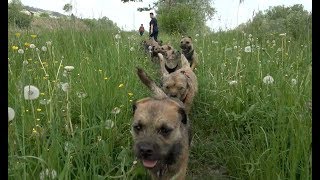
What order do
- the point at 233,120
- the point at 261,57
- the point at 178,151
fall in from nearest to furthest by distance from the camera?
the point at 178,151 → the point at 233,120 → the point at 261,57

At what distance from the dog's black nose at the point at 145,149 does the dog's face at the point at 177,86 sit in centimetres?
318

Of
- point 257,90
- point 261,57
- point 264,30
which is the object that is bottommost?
point 257,90

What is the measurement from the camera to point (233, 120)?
189 inches

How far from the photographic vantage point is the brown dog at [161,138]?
3264 mm

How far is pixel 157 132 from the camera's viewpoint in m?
3.42

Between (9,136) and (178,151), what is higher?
(9,136)

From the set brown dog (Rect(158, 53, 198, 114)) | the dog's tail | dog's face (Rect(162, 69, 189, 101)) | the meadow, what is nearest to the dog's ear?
the meadow

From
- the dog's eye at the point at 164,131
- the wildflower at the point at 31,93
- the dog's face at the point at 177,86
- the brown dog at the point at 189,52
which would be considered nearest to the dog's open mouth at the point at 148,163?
the dog's eye at the point at 164,131

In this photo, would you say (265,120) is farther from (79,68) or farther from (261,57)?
(79,68)

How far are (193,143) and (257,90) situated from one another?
1084 millimetres

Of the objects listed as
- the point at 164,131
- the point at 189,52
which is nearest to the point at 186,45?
the point at 189,52

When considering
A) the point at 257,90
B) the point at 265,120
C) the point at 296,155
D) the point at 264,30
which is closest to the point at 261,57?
the point at 257,90

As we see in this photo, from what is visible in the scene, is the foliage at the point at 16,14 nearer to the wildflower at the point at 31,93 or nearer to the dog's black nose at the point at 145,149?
the wildflower at the point at 31,93

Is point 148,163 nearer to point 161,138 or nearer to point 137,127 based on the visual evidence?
point 161,138
